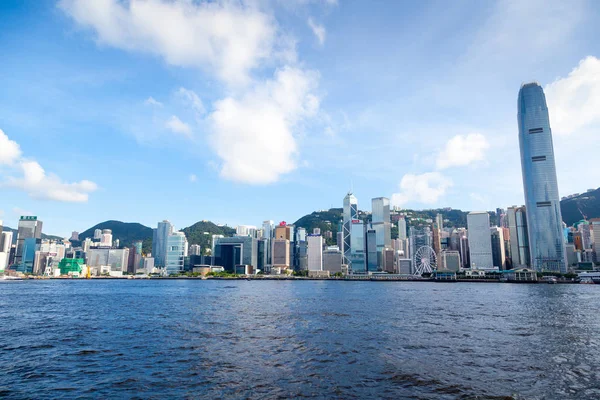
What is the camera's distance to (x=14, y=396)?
17.1 metres

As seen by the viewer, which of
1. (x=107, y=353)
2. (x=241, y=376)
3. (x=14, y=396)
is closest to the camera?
(x=14, y=396)

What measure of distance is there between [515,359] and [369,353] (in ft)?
30.1

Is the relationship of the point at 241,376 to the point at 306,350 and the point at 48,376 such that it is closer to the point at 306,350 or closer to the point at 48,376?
the point at 306,350

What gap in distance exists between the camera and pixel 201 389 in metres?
18.0

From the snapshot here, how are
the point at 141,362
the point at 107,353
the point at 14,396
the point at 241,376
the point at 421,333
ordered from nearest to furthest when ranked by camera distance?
1. the point at 14,396
2. the point at 241,376
3. the point at 141,362
4. the point at 107,353
5. the point at 421,333

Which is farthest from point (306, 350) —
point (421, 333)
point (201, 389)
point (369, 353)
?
point (421, 333)

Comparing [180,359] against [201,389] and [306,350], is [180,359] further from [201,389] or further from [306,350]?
[306,350]

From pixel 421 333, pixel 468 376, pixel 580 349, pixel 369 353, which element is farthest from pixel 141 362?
pixel 580 349

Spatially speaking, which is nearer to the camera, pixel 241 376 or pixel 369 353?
pixel 241 376

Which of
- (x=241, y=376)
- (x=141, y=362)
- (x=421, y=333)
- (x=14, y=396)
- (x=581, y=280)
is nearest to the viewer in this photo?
(x=14, y=396)

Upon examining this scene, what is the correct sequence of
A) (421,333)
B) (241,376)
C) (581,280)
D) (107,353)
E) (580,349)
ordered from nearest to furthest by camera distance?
(241,376) < (107,353) < (580,349) < (421,333) < (581,280)

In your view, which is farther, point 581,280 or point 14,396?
point 581,280

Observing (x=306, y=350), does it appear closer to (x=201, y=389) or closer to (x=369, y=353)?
(x=369, y=353)

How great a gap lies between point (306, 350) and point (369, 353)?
14.2ft
